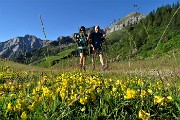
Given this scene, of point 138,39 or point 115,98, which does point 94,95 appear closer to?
point 115,98

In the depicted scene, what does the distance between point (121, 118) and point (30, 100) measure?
136cm

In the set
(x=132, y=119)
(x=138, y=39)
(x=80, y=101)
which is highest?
(x=138, y=39)

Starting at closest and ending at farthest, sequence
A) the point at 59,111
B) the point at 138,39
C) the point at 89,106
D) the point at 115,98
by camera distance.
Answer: the point at 59,111
the point at 89,106
the point at 115,98
the point at 138,39

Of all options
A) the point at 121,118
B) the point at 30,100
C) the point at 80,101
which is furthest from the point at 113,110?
the point at 30,100

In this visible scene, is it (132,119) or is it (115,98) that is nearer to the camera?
(132,119)

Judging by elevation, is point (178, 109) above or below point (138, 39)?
below

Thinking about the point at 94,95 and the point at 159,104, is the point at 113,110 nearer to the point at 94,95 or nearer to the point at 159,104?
the point at 94,95

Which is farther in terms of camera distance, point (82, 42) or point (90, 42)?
point (90, 42)

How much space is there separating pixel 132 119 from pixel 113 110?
278 mm

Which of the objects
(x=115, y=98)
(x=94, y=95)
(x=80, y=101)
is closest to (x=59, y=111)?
(x=80, y=101)

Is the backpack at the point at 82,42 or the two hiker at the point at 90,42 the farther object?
the two hiker at the point at 90,42

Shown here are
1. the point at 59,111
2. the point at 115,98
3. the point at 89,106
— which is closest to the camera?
the point at 59,111

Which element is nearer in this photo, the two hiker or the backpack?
the backpack

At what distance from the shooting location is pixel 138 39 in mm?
187875
